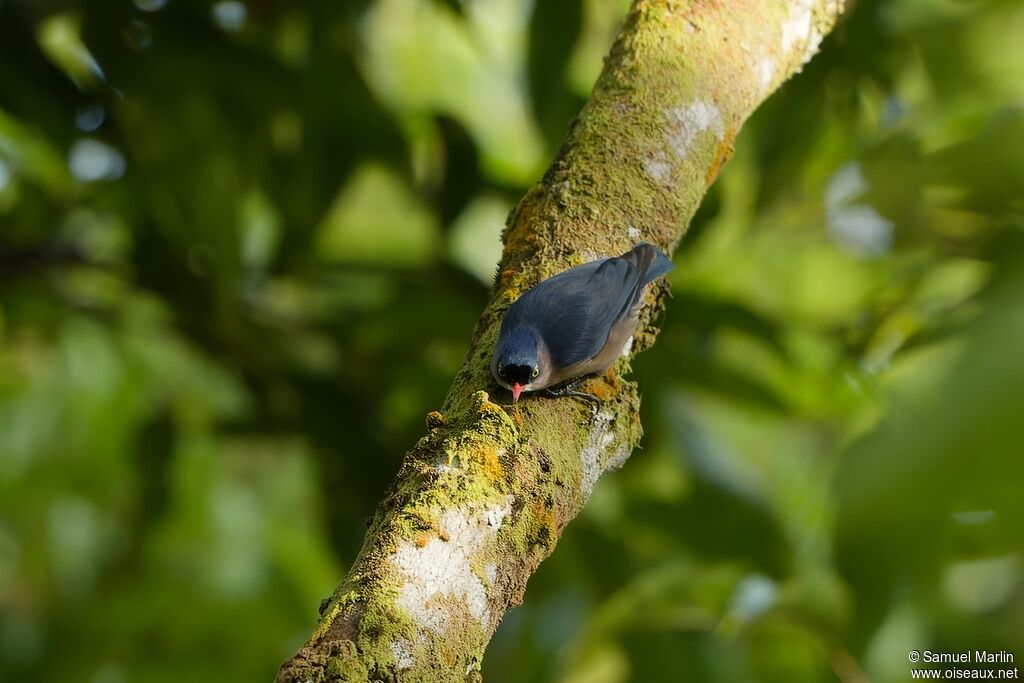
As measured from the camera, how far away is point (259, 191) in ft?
13.5

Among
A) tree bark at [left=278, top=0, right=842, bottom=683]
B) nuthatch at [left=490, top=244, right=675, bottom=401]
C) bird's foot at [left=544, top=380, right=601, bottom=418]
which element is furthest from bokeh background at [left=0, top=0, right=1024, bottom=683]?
bird's foot at [left=544, top=380, right=601, bottom=418]

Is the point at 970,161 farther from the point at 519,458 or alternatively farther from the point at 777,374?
the point at 777,374

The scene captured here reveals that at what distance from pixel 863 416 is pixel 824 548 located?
0.64 meters

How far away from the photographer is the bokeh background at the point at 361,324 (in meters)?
3.17

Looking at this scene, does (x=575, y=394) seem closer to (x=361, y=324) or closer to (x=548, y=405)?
(x=548, y=405)

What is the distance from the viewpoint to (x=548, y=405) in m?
2.01

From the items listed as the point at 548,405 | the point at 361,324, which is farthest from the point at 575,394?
the point at 361,324

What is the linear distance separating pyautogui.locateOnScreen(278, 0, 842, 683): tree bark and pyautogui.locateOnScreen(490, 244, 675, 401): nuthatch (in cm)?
4

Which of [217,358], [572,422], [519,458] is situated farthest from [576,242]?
[217,358]

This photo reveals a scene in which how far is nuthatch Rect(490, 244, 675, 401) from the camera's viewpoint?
6.77 feet

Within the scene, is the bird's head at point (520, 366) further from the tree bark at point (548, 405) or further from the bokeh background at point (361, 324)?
the bokeh background at point (361, 324)

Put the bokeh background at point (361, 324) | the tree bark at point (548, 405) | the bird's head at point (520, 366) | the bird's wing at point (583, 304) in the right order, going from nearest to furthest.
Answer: the tree bark at point (548, 405)
the bird's head at point (520, 366)
the bird's wing at point (583, 304)
the bokeh background at point (361, 324)

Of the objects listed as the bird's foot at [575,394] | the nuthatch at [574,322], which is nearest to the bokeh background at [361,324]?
the nuthatch at [574,322]

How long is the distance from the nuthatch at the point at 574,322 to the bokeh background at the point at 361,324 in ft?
0.92
